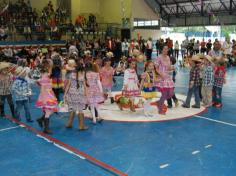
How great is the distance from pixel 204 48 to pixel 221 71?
46.7 feet

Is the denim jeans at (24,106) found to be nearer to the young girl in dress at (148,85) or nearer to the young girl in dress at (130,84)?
the young girl in dress at (130,84)

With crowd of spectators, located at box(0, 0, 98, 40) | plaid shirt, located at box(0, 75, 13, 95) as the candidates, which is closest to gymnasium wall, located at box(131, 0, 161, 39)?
crowd of spectators, located at box(0, 0, 98, 40)

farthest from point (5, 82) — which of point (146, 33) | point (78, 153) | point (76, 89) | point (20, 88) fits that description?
point (146, 33)

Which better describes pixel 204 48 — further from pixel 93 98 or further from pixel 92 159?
pixel 92 159

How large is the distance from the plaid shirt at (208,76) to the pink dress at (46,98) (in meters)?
4.10

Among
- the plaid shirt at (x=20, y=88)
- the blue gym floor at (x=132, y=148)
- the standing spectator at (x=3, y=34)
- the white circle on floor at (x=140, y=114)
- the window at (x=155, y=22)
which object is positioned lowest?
the blue gym floor at (x=132, y=148)

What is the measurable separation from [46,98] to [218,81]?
4.75 meters

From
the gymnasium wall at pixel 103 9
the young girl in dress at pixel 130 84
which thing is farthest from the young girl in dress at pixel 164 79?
the gymnasium wall at pixel 103 9

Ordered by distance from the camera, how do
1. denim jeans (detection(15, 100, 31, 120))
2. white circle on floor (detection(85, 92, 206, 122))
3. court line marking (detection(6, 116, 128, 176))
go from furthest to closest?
white circle on floor (detection(85, 92, 206, 122)) → denim jeans (detection(15, 100, 31, 120)) → court line marking (detection(6, 116, 128, 176))

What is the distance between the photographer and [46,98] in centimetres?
629

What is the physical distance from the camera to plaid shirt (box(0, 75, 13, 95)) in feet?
24.2

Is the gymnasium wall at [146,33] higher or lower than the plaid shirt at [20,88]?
higher

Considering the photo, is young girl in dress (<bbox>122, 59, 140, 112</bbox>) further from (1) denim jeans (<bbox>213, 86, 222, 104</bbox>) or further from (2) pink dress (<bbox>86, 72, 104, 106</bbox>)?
(1) denim jeans (<bbox>213, 86, 222, 104</bbox>)

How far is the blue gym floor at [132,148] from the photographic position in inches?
183
